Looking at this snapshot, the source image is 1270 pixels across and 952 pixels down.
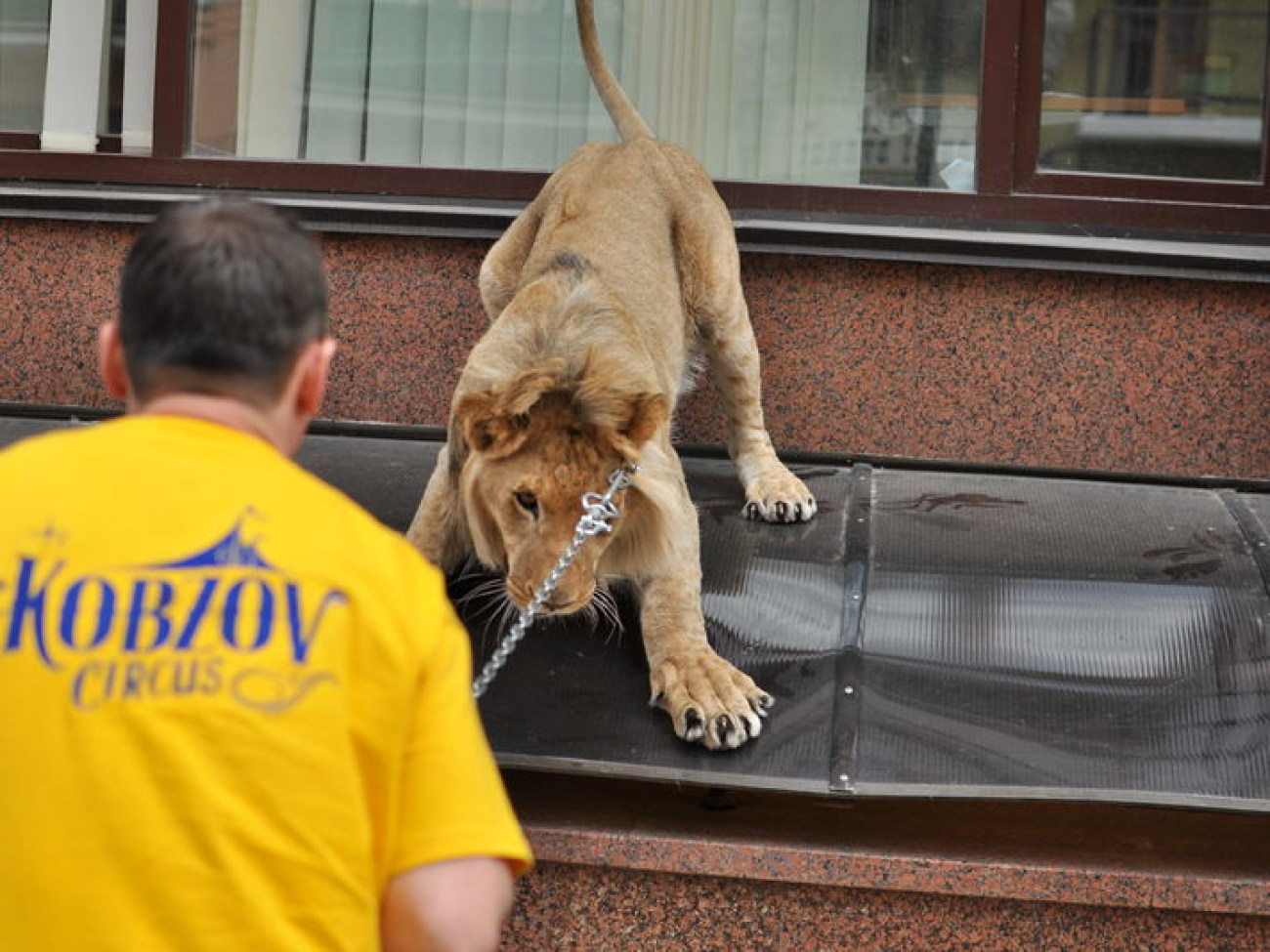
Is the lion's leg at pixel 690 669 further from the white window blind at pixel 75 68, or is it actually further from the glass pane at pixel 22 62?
the glass pane at pixel 22 62

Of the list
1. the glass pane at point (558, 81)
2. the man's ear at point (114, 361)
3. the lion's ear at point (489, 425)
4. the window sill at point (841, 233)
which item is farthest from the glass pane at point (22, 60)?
the man's ear at point (114, 361)

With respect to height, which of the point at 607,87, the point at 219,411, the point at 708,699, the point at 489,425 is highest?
the point at 607,87

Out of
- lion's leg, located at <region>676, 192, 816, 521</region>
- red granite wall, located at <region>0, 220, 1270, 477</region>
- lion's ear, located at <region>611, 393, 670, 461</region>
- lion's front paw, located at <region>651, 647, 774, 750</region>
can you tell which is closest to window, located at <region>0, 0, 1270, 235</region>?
red granite wall, located at <region>0, 220, 1270, 477</region>

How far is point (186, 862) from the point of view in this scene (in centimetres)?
184

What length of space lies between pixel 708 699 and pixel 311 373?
2264 millimetres

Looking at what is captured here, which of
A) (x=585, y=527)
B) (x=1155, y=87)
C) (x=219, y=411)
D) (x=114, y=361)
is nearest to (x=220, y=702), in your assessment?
(x=219, y=411)

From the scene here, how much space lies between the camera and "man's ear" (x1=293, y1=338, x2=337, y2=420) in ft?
6.70

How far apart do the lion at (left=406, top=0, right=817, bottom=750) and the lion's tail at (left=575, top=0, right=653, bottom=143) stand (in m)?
0.63

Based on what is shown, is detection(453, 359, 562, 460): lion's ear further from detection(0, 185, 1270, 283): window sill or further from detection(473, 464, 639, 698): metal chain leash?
detection(0, 185, 1270, 283): window sill

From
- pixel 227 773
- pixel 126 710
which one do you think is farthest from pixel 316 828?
pixel 126 710

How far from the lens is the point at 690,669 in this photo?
4305 millimetres

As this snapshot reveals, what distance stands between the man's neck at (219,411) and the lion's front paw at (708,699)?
7.36ft

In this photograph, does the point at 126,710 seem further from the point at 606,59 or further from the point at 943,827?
the point at 606,59

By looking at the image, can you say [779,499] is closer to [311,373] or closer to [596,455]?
[596,455]
